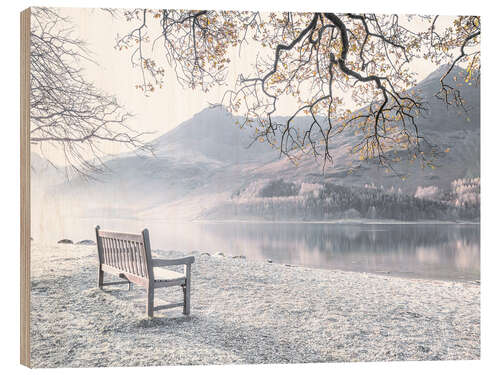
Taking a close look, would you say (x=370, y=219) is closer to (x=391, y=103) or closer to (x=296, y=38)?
(x=391, y=103)

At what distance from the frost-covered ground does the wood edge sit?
93 millimetres

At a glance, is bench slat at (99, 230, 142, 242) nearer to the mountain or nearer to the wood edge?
the mountain

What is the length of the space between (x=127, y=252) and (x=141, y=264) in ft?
0.82

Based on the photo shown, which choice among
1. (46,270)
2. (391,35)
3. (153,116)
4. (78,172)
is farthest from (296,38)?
(46,270)

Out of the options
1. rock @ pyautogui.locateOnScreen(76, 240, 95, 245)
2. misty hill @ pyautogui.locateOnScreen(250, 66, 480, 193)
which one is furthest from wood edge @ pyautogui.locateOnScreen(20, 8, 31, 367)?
misty hill @ pyautogui.locateOnScreen(250, 66, 480, 193)

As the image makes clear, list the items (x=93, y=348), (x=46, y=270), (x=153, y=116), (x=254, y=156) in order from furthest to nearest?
(x=254, y=156) < (x=153, y=116) < (x=46, y=270) < (x=93, y=348)

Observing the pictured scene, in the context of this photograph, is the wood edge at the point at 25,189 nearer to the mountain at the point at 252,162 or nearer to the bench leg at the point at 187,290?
the mountain at the point at 252,162

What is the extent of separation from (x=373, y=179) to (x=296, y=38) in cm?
166

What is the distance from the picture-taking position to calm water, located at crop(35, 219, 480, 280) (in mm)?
4941

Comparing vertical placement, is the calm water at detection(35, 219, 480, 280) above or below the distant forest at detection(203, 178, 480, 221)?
below

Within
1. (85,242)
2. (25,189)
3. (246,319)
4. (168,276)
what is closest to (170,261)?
(168,276)

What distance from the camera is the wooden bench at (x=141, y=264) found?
3.82 meters

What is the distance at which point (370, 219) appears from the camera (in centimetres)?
512

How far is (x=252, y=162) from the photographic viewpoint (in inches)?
195
